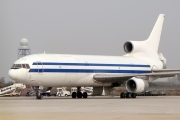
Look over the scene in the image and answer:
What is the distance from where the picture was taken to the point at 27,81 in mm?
37156

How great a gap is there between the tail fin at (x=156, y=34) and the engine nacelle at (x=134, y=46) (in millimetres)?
1367

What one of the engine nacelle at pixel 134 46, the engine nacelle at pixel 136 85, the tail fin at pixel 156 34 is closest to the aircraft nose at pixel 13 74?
the engine nacelle at pixel 136 85

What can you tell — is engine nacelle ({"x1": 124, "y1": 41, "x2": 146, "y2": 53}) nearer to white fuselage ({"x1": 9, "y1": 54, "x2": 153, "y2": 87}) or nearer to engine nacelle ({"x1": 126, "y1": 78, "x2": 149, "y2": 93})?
white fuselage ({"x1": 9, "y1": 54, "x2": 153, "y2": 87})

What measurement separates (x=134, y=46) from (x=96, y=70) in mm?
7293

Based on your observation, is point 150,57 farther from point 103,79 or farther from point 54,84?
point 54,84

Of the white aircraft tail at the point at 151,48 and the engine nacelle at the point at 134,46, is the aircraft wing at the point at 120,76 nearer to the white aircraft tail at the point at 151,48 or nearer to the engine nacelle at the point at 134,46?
the white aircraft tail at the point at 151,48

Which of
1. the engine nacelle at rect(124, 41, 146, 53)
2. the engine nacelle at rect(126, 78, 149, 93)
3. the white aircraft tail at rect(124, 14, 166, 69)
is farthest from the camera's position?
the white aircraft tail at rect(124, 14, 166, 69)

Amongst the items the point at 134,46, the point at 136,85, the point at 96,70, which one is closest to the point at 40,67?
the point at 96,70

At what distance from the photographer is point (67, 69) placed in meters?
39.0

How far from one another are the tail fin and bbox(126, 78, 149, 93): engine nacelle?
8668 millimetres

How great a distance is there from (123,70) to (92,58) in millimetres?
3784

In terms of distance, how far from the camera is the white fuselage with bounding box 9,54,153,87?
122ft

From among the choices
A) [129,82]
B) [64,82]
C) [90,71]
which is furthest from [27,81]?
[129,82]
